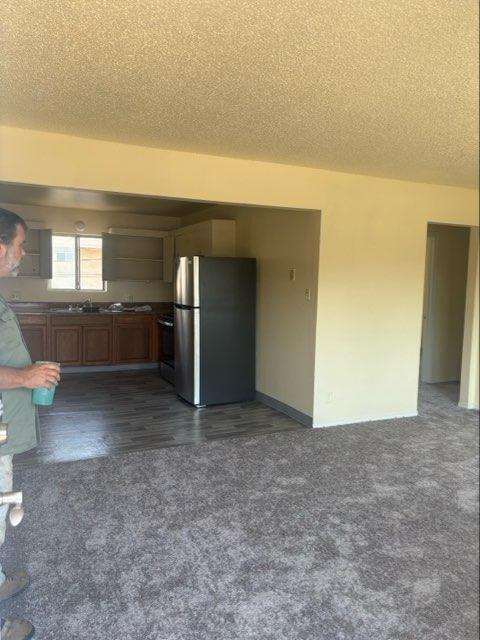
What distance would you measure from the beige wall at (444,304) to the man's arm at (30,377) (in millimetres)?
3970

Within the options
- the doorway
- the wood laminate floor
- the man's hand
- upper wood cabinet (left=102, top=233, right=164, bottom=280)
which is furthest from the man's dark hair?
upper wood cabinet (left=102, top=233, right=164, bottom=280)

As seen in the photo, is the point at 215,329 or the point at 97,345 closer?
the point at 97,345

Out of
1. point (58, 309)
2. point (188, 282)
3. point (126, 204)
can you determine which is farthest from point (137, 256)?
point (58, 309)

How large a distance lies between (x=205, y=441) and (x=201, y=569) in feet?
4.14

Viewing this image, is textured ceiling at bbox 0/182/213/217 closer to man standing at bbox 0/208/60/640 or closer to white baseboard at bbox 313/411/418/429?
white baseboard at bbox 313/411/418/429

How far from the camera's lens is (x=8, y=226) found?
79cm

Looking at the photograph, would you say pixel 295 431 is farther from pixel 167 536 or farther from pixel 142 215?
pixel 142 215

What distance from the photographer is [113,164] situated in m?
2.28

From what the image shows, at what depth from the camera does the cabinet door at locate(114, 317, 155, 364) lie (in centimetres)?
432

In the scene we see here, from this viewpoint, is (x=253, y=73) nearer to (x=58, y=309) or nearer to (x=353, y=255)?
(x=58, y=309)

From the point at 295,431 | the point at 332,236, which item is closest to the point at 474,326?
the point at 332,236

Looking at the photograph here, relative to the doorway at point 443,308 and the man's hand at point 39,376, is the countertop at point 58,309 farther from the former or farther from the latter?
the doorway at point 443,308

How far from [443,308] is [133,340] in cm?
306

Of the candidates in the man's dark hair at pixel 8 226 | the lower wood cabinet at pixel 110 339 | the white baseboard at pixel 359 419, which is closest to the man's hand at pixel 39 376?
the man's dark hair at pixel 8 226
